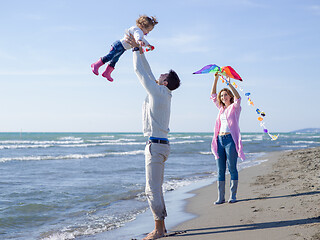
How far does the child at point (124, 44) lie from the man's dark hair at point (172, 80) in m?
0.38

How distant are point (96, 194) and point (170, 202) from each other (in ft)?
6.22

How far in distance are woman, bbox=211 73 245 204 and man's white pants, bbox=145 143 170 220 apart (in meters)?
1.86

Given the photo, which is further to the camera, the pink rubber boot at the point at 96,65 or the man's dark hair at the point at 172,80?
the pink rubber boot at the point at 96,65

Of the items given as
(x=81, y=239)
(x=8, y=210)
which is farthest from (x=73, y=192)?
(x=81, y=239)

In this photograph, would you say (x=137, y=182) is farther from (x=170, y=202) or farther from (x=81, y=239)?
(x=81, y=239)

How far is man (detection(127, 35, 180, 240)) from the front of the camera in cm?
312

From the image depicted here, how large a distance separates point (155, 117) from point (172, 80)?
1.36ft

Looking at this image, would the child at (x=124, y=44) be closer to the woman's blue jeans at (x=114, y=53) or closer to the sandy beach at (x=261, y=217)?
the woman's blue jeans at (x=114, y=53)

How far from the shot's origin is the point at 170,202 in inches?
235

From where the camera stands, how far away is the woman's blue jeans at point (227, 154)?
191 inches

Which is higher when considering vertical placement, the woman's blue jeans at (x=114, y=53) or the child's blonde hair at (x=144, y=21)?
the child's blonde hair at (x=144, y=21)

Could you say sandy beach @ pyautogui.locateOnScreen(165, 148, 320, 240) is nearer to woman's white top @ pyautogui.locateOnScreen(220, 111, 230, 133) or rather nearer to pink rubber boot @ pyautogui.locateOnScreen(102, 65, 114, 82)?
woman's white top @ pyautogui.locateOnScreen(220, 111, 230, 133)

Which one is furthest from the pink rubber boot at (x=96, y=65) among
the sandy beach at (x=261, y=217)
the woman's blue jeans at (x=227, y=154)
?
the woman's blue jeans at (x=227, y=154)

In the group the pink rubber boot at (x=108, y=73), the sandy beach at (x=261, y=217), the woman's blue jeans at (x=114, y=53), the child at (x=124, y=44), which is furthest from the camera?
the pink rubber boot at (x=108, y=73)
